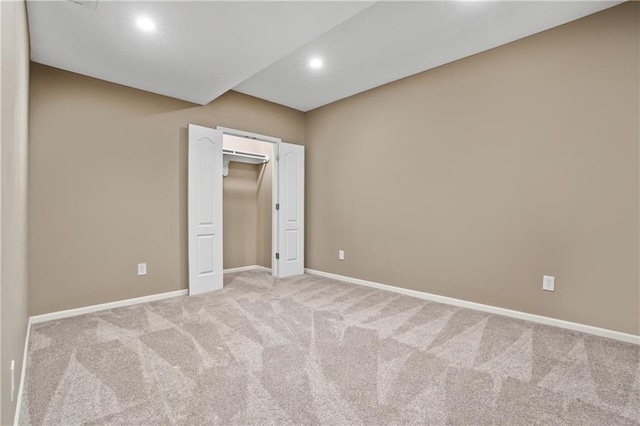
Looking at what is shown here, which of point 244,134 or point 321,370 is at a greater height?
point 244,134

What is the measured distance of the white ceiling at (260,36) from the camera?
2.10 meters

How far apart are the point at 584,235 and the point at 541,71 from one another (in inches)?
59.2

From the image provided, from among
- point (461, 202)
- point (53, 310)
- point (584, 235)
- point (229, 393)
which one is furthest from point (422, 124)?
point (53, 310)

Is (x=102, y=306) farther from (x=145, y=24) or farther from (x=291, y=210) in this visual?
(x=145, y=24)

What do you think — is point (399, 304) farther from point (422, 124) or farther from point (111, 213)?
point (111, 213)

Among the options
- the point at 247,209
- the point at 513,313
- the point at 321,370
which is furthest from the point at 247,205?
the point at 513,313

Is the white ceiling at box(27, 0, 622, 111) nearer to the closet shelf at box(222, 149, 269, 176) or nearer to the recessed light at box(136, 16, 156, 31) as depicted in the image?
the recessed light at box(136, 16, 156, 31)

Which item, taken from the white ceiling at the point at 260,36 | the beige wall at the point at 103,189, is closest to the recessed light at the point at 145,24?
the white ceiling at the point at 260,36

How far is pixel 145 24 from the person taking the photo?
88.7 inches

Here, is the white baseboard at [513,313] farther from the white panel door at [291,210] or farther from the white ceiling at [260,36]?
the white ceiling at [260,36]

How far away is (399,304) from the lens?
133 inches

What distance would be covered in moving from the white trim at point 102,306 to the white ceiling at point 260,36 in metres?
2.34

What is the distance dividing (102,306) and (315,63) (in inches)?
135

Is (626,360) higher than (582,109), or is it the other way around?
(582,109)
